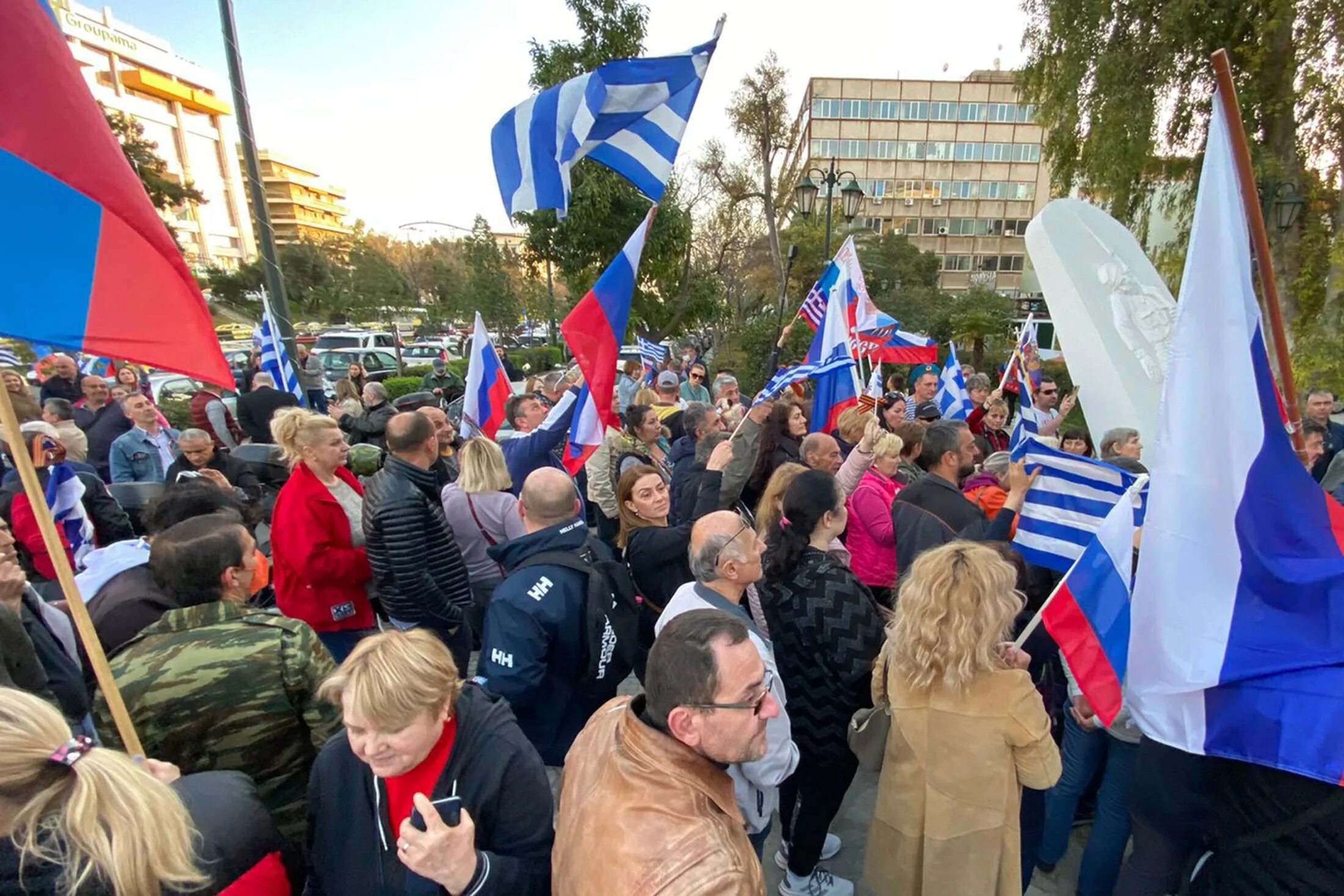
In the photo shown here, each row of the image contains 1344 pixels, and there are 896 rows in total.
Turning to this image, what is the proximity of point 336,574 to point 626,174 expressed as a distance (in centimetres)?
315

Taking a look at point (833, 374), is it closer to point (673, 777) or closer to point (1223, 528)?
point (1223, 528)

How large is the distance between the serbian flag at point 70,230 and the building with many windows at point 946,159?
2448 inches

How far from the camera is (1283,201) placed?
31.7 ft

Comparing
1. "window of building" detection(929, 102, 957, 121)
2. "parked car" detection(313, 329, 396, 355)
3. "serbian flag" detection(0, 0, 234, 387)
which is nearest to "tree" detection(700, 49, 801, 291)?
"parked car" detection(313, 329, 396, 355)

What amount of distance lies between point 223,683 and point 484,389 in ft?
13.5

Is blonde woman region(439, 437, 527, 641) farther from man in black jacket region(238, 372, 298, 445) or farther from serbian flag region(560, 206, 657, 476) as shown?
man in black jacket region(238, 372, 298, 445)

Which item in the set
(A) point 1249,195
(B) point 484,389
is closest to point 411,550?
(B) point 484,389

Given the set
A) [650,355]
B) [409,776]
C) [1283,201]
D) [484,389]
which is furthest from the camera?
[650,355]

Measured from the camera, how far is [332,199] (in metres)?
89.5

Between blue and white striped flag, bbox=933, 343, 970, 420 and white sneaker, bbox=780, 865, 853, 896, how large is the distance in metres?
5.32

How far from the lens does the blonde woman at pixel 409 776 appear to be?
150 cm

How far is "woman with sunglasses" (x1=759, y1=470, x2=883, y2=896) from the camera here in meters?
2.48

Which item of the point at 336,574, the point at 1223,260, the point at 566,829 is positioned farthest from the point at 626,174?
the point at 566,829

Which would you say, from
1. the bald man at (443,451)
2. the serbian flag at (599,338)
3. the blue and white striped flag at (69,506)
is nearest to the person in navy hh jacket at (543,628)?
the serbian flag at (599,338)
